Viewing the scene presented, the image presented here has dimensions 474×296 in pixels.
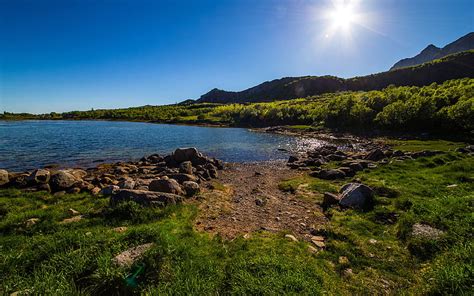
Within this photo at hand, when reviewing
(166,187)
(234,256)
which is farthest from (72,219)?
(234,256)

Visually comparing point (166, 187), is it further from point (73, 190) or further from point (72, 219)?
point (73, 190)

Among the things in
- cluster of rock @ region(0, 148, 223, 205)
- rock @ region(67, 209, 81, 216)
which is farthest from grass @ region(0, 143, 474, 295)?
cluster of rock @ region(0, 148, 223, 205)

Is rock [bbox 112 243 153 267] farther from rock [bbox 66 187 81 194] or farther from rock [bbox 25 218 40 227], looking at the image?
rock [bbox 66 187 81 194]

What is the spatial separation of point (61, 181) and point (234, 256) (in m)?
17.8

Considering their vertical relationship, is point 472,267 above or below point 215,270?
above

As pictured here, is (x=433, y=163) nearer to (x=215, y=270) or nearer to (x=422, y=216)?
(x=422, y=216)

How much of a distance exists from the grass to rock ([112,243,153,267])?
0.61 feet

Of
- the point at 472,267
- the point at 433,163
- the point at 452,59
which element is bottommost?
the point at 433,163

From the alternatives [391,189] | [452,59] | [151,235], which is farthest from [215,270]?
[452,59]

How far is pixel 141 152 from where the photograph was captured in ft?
154

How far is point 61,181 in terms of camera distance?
19.6 meters

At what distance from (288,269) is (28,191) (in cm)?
2083

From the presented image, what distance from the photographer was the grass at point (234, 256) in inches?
253

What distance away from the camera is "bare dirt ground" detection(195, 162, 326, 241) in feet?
39.1
